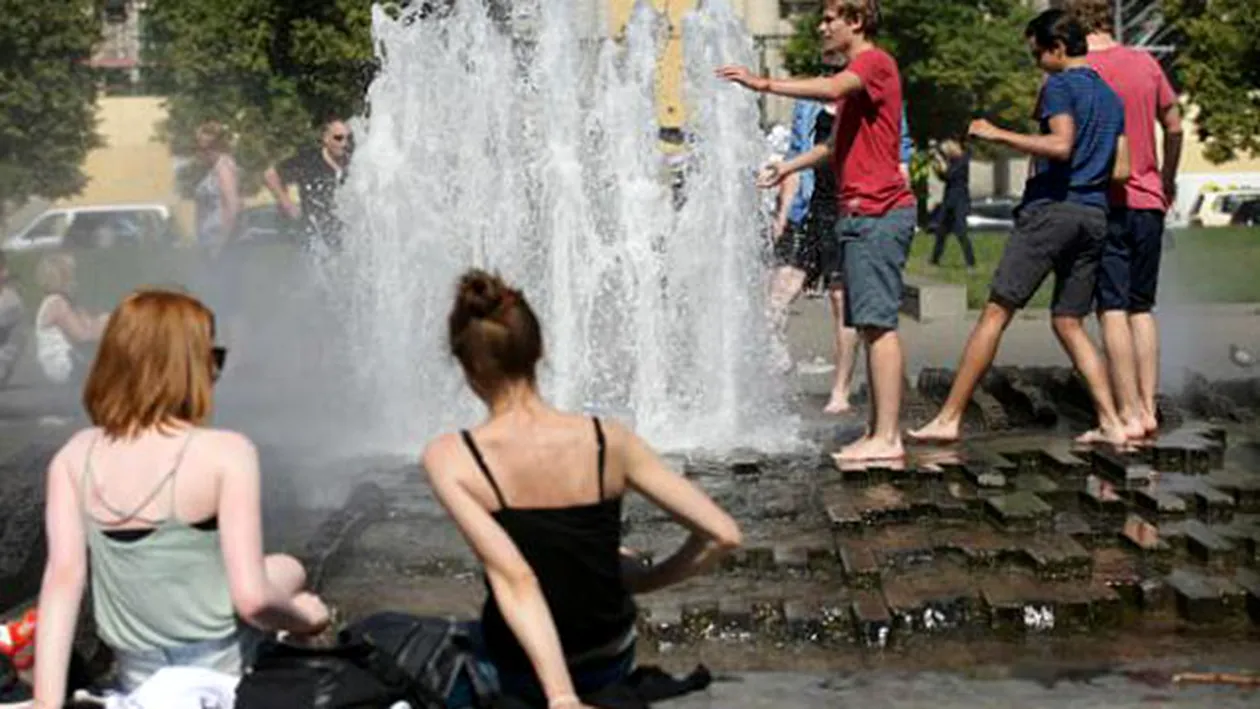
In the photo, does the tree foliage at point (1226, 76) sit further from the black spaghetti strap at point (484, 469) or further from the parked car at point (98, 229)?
the black spaghetti strap at point (484, 469)

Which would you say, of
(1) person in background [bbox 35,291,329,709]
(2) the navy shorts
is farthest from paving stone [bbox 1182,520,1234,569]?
(1) person in background [bbox 35,291,329,709]

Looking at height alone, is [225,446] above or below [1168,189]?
above

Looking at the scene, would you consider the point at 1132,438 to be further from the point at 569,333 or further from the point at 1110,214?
the point at 569,333

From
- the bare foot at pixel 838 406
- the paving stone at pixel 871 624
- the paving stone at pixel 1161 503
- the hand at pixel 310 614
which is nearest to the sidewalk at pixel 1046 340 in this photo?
the bare foot at pixel 838 406

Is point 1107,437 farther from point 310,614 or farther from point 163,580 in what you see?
point 163,580

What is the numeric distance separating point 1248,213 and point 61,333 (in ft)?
125

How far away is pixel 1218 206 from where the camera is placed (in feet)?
163

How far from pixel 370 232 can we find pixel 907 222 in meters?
4.13

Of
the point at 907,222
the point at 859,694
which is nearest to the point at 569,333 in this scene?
the point at 907,222

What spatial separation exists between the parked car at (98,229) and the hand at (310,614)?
26.9m

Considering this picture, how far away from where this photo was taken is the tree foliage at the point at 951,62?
49688 mm

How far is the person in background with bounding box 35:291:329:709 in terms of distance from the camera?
14.8ft

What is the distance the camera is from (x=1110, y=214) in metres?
Result: 9.19

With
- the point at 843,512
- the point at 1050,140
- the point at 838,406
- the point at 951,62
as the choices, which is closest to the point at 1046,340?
the point at 838,406
